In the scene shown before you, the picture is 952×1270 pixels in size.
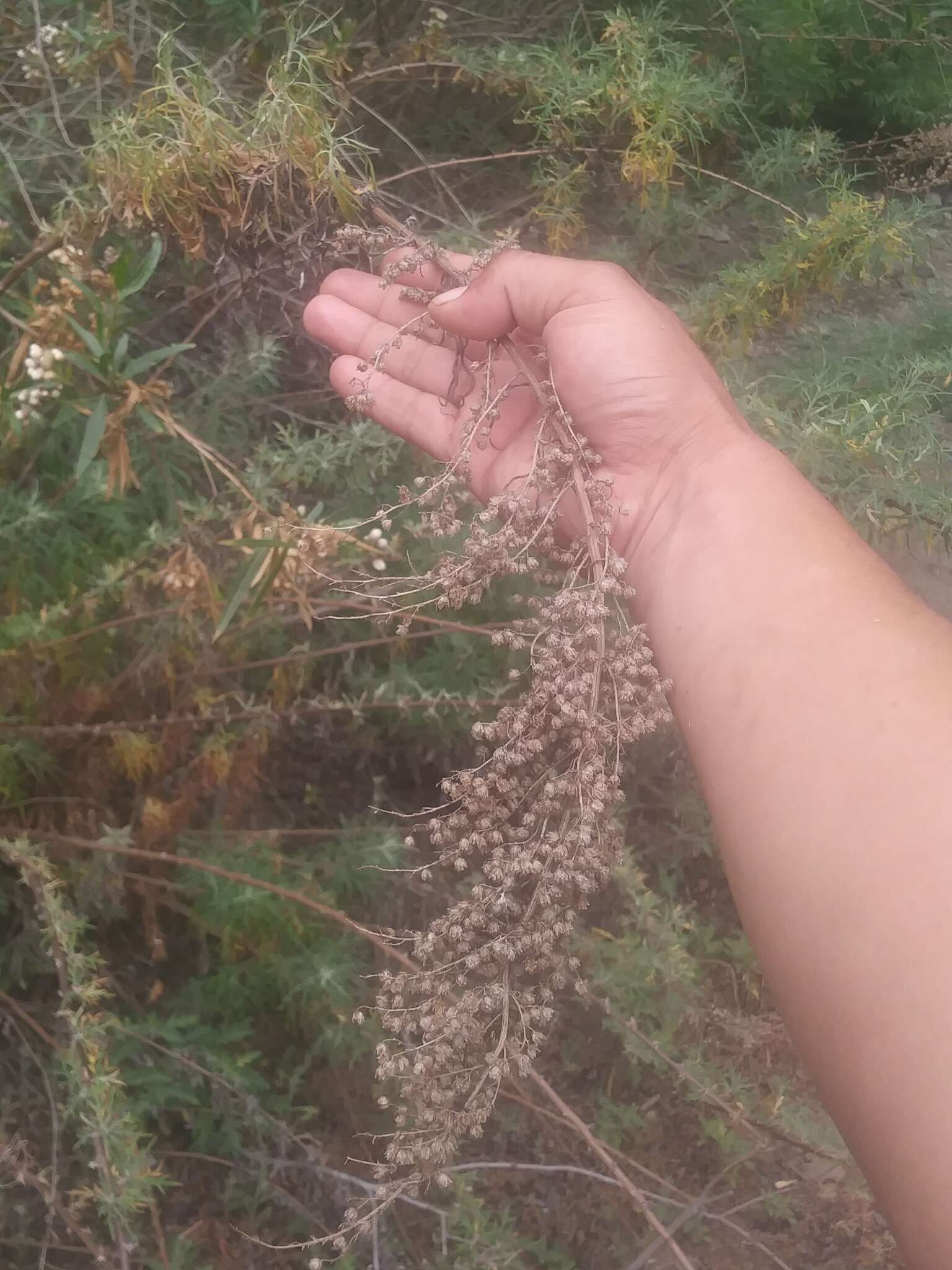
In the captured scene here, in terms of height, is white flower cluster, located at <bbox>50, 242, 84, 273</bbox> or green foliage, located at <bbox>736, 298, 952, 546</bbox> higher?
white flower cluster, located at <bbox>50, 242, 84, 273</bbox>

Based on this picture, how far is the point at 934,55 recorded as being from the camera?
2.37 meters

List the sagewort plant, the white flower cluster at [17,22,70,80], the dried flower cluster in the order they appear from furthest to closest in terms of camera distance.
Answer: the dried flower cluster
the white flower cluster at [17,22,70,80]
the sagewort plant

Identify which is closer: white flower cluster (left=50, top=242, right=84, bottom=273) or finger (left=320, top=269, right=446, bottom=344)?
white flower cluster (left=50, top=242, right=84, bottom=273)

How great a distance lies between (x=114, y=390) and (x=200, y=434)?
505 millimetres

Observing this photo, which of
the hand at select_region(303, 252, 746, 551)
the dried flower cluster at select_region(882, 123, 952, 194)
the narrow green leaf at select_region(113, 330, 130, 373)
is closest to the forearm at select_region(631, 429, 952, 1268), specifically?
the hand at select_region(303, 252, 746, 551)

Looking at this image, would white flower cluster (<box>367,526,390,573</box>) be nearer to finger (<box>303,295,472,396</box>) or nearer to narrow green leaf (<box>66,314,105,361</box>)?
finger (<box>303,295,472,396</box>)

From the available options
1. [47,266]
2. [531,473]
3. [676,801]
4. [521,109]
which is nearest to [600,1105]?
[676,801]

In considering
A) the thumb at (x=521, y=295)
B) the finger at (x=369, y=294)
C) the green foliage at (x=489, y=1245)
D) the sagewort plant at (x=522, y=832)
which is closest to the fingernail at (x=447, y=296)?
the thumb at (x=521, y=295)

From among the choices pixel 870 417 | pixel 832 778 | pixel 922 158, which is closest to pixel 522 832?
pixel 832 778

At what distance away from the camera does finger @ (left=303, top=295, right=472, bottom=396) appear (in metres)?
1.84

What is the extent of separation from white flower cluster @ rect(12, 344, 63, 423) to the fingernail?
27.5 inches

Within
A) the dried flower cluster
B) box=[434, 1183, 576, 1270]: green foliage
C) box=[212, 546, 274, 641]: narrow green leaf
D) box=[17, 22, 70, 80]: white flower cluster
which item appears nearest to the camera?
box=[212, 546, 274, 641]: narrow green leaf

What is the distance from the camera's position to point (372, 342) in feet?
6.03

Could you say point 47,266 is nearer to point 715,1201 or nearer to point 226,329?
point 226,329
